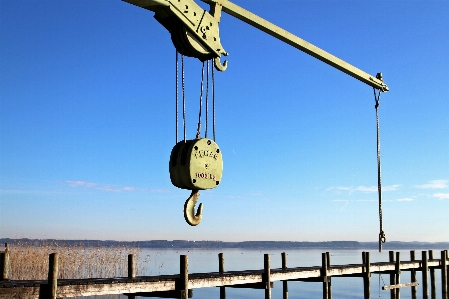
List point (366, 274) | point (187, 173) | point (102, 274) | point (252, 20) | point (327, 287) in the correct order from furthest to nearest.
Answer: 1. point (102, 274)
2. point (366, 274)
3. point (327, 287)
4. point (252, 20)
5. point (187, 173)

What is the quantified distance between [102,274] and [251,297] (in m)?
12.5

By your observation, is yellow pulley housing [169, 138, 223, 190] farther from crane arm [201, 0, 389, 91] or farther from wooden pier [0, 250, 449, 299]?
wooden pier [0, 250, 449, 299]

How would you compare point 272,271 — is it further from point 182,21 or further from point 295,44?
point 182,21

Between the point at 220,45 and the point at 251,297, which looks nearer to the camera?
the point at 220,45

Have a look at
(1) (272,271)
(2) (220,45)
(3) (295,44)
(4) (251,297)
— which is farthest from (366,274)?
(4) (251,297)

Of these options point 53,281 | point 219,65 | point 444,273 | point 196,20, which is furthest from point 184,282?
point 444,273

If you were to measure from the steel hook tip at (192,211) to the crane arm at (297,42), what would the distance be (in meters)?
3.10

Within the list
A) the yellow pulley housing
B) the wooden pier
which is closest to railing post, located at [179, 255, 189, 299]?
the wooden pier

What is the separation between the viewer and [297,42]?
40.6 feet

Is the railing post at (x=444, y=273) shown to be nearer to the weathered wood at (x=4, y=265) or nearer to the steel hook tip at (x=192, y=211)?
the weathered wood at (x=4, y=265)

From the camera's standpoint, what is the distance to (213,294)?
132 ft

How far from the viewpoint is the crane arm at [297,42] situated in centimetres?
1002

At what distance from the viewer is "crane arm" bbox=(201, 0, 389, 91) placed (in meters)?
10.0

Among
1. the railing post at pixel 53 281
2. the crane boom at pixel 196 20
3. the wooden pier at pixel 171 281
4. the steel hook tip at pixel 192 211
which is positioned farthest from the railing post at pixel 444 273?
the steel hook tip at pixel 192 211
